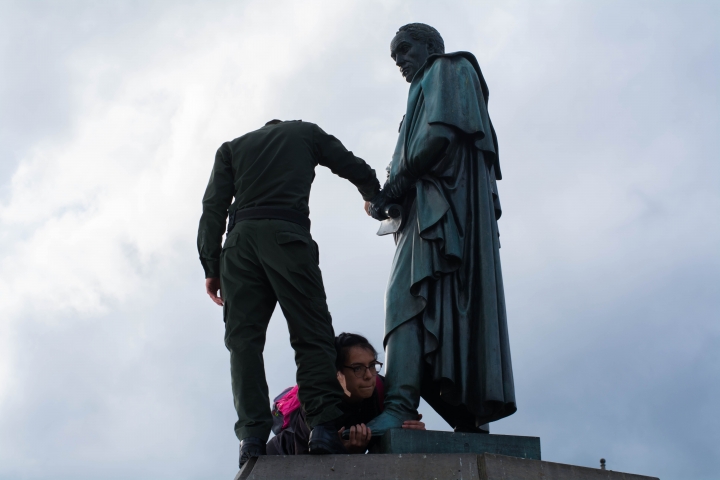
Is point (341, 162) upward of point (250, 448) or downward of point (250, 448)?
upward

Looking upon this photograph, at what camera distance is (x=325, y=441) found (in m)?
5.59

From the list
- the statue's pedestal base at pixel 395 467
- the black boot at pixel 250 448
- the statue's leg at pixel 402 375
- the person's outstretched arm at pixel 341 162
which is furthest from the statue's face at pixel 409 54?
the statue's pedestal base at pixel 395 467

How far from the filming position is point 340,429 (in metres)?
6.05

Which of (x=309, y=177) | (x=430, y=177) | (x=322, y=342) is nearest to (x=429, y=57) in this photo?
(x=430, y=177)

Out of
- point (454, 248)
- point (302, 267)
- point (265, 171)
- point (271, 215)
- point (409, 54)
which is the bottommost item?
point (302, 267)

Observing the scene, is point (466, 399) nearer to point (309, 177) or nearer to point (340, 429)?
point (340, 429)

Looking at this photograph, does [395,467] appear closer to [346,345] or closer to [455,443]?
[455,443]

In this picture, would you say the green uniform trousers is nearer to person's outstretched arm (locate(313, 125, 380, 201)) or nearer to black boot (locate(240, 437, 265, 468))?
black boot (locate(240, 437, 265, 468))

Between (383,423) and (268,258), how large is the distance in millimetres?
1358

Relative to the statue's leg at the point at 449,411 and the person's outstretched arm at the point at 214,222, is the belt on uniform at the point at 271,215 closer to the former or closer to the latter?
the person's outstretched arm at the point at 214,222

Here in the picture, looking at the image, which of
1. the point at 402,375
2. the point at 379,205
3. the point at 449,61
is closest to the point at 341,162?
the point at 379,205

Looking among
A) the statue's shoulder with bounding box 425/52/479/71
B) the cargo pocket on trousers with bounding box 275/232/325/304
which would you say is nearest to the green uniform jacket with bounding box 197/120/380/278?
the cargo pocket on trousers with bounding box 275/232/325/304

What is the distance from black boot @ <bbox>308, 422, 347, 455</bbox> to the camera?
555cm

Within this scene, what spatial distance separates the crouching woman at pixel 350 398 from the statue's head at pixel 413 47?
245 cm
